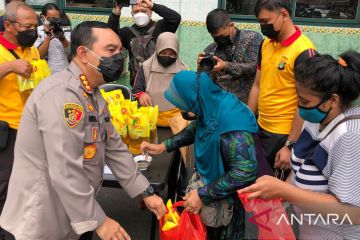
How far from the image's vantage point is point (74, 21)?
20.8ft

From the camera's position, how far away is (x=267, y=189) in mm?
1357

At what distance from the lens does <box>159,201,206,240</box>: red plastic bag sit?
183 cm

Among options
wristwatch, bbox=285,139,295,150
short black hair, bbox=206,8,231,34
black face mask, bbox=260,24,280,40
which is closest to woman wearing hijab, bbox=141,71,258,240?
wristwatch, bbox=285,139,295,150

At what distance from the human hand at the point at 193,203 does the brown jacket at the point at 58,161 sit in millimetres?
472

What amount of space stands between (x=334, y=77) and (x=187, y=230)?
1.02m

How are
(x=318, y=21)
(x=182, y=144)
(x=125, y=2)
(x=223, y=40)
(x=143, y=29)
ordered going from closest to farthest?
(x=182, y=144) → (x=223, y=40) → (x=143, y=29) → (x=125, y=2) → (x=318, y=21)

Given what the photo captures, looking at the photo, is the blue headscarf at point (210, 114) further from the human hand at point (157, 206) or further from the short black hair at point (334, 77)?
the short black hair at point (334, 77)

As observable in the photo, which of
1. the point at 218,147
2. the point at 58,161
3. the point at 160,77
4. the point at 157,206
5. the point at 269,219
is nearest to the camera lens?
the point at 269,219

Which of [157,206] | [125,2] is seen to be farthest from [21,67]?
[125,2]

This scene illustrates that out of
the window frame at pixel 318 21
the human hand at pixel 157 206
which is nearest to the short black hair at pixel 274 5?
the human hand at pixel 157 206

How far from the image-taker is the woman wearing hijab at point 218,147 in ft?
5.69

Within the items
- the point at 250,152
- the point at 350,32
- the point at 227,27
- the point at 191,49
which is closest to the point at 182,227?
the point at 250,152

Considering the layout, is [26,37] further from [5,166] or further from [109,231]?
[109,231]

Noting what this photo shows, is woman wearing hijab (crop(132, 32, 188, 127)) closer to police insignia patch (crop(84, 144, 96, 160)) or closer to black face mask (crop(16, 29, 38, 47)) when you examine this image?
black face mask (crop(16, 29, 38, 47))
